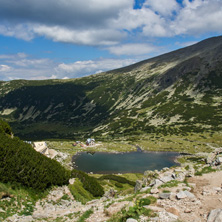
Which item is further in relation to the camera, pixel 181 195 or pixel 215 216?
pixel 181 195

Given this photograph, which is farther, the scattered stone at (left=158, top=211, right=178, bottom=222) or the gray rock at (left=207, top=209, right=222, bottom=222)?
the scattered stone at (left=158, top=211, right=178, bottom=222)

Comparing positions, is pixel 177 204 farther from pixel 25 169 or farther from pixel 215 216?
pixel 25 169

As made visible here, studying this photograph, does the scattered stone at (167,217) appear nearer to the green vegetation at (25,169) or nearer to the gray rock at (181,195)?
the gray rock at (181,195)

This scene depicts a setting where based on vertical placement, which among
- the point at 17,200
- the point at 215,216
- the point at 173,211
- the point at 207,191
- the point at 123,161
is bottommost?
the point at 123,161

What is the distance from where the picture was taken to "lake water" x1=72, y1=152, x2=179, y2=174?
97812 mm

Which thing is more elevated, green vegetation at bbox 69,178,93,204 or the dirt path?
the dirt path

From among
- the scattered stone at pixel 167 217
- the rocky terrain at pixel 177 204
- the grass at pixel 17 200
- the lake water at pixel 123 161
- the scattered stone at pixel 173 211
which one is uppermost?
the scattered stone at pixel 167 217

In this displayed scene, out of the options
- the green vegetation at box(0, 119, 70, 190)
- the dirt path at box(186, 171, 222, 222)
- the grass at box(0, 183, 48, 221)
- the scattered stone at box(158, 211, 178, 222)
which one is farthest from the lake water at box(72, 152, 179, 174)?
the scattered stone at box(158, 211, 178, 222)

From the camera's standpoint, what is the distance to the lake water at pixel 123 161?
97812 mm

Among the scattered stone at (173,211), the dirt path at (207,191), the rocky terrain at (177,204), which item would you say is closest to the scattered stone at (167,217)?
Result: the rocky terrain at (177,204)

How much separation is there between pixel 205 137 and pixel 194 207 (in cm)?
14589

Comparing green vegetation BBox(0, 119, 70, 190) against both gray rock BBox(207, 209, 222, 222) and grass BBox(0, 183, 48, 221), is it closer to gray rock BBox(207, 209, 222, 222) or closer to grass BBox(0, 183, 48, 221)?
grass BBox(0, 183, 48, 221)

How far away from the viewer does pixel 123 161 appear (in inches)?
4380

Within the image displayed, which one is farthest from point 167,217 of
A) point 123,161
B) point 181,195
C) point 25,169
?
point 123,161
